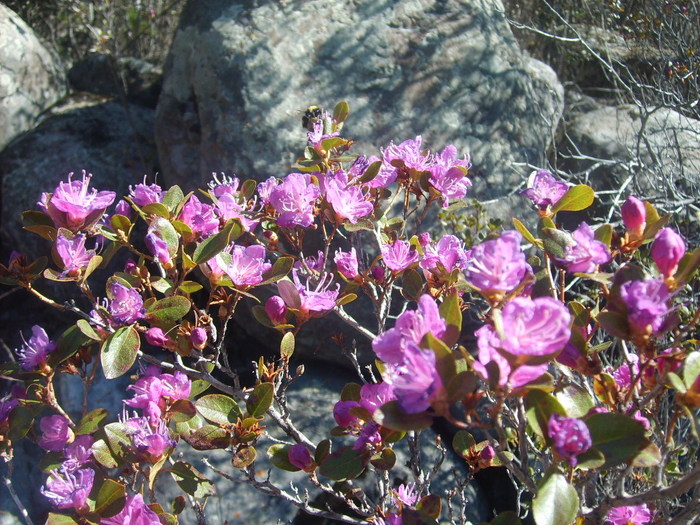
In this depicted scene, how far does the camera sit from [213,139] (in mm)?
2645

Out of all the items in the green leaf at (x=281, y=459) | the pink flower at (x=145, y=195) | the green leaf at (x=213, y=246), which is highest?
the pink flower at (x=145, y=195)

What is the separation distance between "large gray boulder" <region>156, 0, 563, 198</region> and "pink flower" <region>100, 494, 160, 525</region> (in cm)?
165

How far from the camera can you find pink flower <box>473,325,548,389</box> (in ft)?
2.50

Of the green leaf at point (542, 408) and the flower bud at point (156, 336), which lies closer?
the green leaf at point (542, 408)

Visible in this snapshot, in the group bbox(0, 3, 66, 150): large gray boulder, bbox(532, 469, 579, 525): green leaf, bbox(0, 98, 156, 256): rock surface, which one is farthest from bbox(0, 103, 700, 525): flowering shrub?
bbox(0, 3, 66, 150): large gray boulder

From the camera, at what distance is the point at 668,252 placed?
89cm

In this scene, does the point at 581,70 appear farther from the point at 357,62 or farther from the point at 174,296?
the point at 174,296

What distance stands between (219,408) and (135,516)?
0.23 m

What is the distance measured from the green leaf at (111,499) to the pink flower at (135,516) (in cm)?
2

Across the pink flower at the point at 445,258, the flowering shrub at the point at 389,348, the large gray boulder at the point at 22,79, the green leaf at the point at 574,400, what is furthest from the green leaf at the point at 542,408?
the large gray boulder at the point at 22,79

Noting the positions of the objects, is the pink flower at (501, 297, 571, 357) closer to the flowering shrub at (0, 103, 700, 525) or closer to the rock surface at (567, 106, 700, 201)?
the flowering shrub at (0, 103, 700, 525)

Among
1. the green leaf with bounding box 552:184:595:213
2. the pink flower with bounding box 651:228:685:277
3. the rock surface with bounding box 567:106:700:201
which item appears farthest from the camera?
the rock surface with bounding box 567:106:700:201

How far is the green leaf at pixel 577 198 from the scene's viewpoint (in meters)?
1.14

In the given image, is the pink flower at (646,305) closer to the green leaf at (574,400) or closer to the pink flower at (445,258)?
the green leaf at (574,400)
